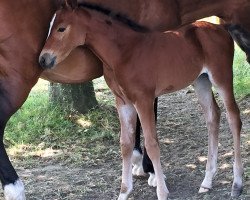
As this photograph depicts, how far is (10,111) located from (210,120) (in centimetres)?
160

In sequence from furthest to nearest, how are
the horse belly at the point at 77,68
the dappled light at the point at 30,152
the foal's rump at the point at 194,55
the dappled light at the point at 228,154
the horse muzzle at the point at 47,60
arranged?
the dappled light at the point at 30,152 → the dappled light at the point at 228,154 → the horse belly at the point at 77,68 → the foal's rump at the point at 194,55 → the horse muzzle at the point at 47,60

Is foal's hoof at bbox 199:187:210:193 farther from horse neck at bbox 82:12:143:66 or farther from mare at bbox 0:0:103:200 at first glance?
mare at bbox 0:0:103:200

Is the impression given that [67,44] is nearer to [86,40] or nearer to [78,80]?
[86,40]

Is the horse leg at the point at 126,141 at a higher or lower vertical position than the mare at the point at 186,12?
lower

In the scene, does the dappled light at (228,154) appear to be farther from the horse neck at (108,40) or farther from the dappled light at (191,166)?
the horse neck at (108,40)

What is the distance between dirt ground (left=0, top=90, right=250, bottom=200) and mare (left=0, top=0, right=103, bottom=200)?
2.05 ft

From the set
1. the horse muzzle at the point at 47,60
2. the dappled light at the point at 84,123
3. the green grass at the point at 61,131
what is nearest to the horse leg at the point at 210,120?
the horse muzzle at the point at 47,60

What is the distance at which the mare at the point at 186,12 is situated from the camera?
439 centimetres

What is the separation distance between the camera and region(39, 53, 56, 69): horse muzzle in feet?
12.6

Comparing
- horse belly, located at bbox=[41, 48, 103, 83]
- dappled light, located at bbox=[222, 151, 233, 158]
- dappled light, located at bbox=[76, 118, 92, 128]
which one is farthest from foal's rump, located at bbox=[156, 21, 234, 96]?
dappled light, located at bbox=[76, 118, 92, 128]

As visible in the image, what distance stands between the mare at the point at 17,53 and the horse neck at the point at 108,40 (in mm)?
318

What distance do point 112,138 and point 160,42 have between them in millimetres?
2150

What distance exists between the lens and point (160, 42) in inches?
165

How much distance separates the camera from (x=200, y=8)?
456 centimetres
